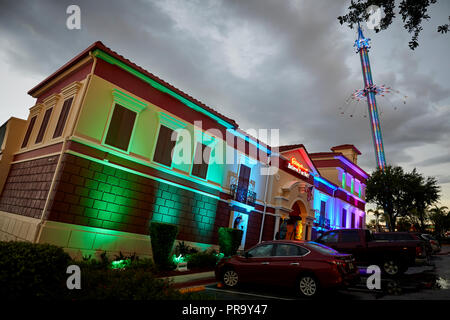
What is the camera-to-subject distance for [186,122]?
14898mm

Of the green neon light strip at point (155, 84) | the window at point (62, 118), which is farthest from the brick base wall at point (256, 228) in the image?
the window at point (62, 118)

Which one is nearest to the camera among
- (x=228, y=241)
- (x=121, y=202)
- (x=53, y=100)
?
(x=121, y=202)

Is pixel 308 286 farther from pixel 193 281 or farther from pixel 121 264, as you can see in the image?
pixel 121 264

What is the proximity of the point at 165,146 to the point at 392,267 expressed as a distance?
39.5 feet

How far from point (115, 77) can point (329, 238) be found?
1303 centimetres

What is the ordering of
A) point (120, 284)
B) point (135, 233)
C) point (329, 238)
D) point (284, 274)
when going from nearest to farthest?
point (120, 284) → point (284, 274) → point (135, 233) → point (329, 238)

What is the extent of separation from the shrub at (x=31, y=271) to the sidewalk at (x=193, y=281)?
4.08 metres

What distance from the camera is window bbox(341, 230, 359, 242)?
12.3 meters

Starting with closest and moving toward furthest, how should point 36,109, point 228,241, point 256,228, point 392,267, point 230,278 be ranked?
1. point 230,278
2. point 392,267
3. point 228,241
4. point 36,109
5. point 256,228

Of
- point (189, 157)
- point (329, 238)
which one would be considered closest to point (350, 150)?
point (329, 238)

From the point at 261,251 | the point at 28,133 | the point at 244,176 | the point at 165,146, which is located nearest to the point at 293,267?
the point at 261,251

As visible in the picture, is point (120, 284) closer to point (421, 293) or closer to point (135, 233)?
point (135, 233)

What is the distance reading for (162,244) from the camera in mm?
10883

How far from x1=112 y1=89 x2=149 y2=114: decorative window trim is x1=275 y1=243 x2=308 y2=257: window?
9.16 metres
